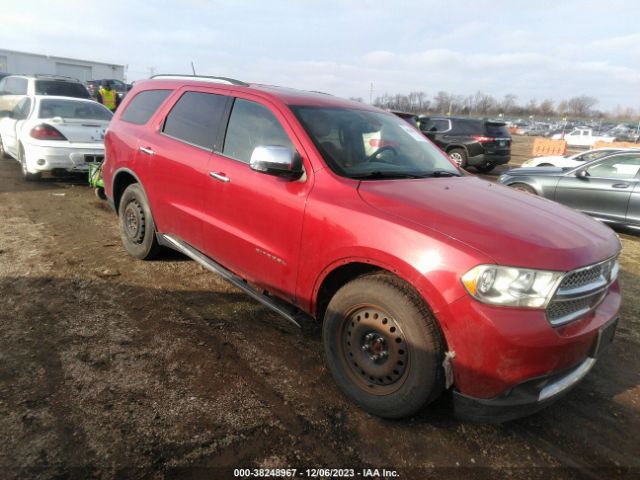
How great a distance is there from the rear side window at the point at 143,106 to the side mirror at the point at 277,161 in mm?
2059

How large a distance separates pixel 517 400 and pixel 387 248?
98cm

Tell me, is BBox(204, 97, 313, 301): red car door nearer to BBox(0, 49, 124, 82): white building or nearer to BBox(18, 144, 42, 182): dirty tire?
BBox(18, 144, 42, 182): dirty tire

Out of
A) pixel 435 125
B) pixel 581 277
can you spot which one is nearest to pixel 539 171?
pixel 581 277

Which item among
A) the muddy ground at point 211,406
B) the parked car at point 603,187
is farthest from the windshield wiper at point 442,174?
the parked car at point 603,187

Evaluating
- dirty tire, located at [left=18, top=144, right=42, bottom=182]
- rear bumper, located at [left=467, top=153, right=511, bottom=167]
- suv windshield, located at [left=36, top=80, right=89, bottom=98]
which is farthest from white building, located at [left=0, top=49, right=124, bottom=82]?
rear bumper, located at [left=467, top=153, right=511, bottom=167]

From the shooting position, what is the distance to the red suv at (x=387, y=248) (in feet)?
7.04

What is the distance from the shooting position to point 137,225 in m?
4.58

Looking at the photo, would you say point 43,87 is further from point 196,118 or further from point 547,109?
point 547,109

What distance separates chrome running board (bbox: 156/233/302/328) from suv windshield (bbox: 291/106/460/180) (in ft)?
3.33

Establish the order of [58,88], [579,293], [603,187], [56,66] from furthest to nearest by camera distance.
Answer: [56,66], [58,88], [603,187], [579,293]

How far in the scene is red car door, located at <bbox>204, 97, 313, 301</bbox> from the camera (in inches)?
115

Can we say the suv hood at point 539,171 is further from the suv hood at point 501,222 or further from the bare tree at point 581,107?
the bare tree at point 581,107

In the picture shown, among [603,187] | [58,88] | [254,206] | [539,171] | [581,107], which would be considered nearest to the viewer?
[254,206]

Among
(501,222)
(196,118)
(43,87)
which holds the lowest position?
(501,222)
